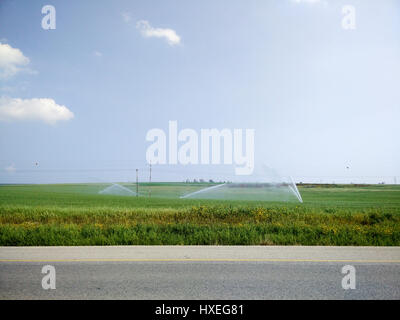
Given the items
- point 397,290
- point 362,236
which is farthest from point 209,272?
point 362,236

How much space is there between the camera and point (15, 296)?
6.02m

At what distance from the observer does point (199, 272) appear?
747 cm

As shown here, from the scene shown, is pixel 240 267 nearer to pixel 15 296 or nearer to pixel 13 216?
pixel 15 296

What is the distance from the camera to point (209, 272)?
7.48 metres

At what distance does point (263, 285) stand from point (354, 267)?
8.91 feet

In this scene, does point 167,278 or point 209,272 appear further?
point 209,272

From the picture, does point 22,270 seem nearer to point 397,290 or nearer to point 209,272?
point 209,272

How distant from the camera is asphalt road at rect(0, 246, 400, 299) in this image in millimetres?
6121

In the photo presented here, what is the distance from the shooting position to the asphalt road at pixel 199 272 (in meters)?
6.12

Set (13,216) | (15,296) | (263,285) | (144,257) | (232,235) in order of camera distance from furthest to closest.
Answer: (13,216) → (232,235) → (144,257) → (263,285) → (15,296)
